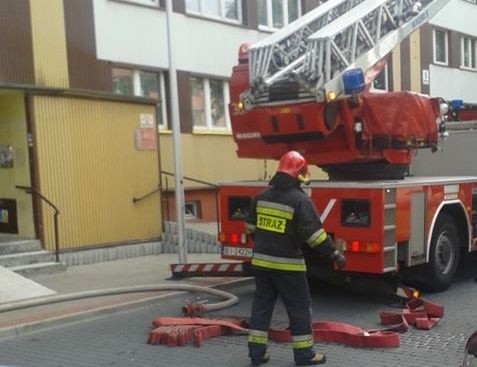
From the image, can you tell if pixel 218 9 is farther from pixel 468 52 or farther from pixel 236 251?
pixel 468 52

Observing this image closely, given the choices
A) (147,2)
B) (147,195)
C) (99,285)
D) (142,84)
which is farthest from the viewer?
(142,84)

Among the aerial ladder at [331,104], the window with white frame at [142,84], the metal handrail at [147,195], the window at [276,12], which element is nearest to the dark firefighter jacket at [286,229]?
the aerial ladder at [331,104]

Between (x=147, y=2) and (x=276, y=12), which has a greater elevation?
(x=276, y=12)

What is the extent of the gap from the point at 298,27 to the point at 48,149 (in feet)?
15.8

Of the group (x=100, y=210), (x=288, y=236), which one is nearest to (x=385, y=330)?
(x=288, y=236)

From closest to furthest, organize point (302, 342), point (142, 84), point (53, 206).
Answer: point (302, 342), point (53, 206), point (142, 84)

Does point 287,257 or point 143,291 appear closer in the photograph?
point 287,257

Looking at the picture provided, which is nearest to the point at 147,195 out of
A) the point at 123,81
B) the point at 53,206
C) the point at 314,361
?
the point at 53,206

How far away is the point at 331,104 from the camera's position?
8664 millimetres

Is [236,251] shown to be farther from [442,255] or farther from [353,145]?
[442,255]

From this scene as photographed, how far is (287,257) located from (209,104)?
10539 mm

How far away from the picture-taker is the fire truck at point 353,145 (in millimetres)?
8250

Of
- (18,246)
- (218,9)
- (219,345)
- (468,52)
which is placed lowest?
(219,345)

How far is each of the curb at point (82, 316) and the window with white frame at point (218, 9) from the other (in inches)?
316
